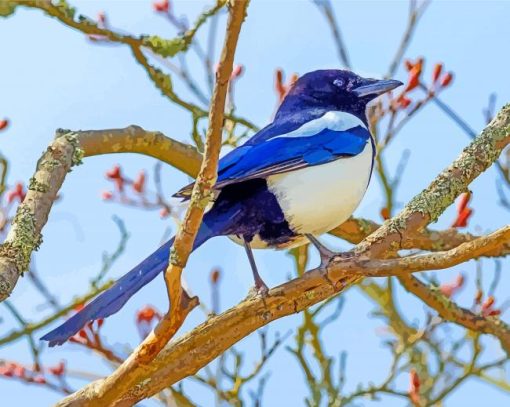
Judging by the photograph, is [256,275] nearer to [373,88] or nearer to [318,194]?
[318,194]

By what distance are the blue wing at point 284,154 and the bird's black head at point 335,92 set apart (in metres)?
0.31

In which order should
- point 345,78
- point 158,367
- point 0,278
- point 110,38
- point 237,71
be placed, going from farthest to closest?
1. point 237,71
2. point 345,78
3. point 110,38
4. point 158,367
5. point 0,278

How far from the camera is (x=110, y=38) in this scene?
3195 mm

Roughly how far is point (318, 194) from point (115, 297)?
0.76 meters

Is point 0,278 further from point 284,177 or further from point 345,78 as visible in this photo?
point 345,78

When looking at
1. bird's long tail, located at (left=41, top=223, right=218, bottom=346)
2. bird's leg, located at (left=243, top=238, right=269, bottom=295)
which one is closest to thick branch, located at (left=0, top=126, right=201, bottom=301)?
bird's long tail, located at (left=41, top=223, right=218, bottom=346)

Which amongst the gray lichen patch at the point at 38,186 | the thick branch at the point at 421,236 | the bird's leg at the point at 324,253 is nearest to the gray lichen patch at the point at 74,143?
the gray lichen patch at the point at 38,186

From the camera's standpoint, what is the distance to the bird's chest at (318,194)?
9.21 ft

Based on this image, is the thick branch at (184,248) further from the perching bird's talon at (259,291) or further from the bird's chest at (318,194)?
the bird's chest at (318,194)

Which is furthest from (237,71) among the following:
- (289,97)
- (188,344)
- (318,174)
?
(188,344)

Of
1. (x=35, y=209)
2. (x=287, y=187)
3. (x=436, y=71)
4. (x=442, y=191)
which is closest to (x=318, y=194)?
→ (x=287, y=187)

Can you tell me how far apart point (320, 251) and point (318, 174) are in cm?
30

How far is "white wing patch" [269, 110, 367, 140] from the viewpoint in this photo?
3.10 meters

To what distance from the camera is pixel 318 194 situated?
2.83 m
